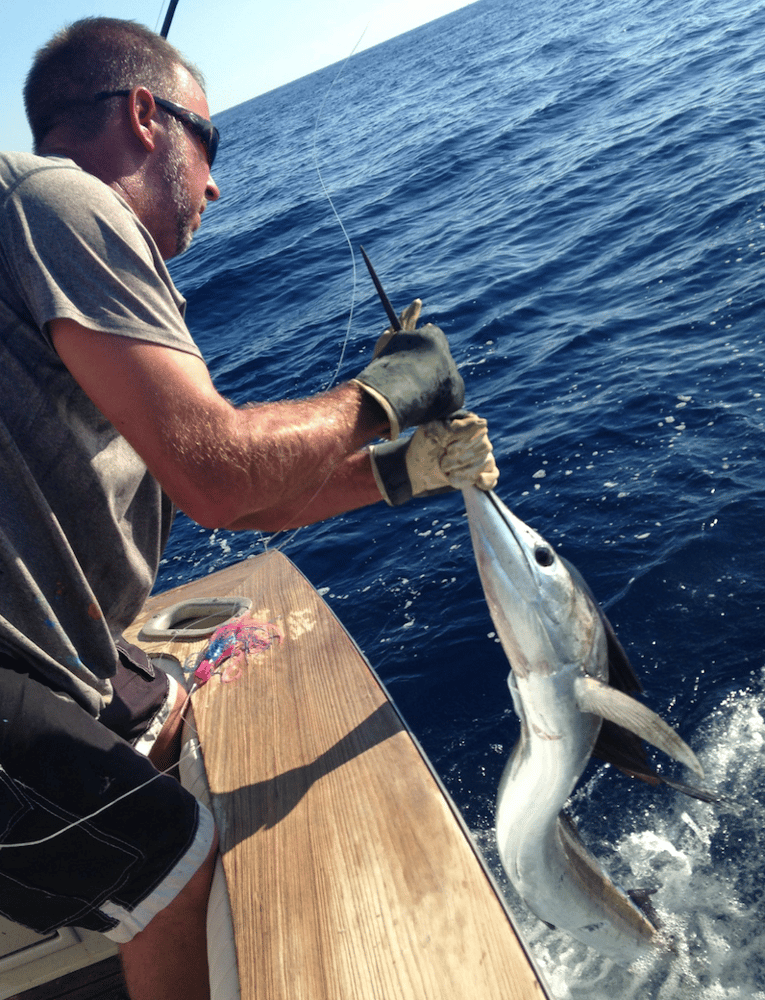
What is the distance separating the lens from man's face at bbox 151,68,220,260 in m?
2.04

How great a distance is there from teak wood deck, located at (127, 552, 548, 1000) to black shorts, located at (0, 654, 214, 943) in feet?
0.98

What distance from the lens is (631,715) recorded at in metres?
2.14

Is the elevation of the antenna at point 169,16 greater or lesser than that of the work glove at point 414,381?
greater

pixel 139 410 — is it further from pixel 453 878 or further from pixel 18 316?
pixel 453 878

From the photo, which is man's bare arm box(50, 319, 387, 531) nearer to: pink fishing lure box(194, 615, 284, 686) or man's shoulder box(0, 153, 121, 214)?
man's shoulder box(0, 153, 121, 214)

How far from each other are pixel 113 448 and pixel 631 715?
1566mm

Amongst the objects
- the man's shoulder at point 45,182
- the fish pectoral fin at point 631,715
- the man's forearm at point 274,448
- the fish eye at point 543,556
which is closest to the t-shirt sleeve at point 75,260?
the man's shoulder at point 45,182

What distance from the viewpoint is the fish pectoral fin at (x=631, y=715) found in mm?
2064

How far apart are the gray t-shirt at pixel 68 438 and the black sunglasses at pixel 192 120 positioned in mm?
367

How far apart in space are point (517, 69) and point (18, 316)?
93.9ft

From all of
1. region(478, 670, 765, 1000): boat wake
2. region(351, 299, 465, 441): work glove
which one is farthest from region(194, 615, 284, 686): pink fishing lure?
region(351, 299, 465, 441): work glove

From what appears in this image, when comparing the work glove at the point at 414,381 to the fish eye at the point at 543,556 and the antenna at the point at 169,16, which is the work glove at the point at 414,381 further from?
the antenna at the point at 169,16

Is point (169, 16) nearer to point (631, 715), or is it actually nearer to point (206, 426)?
point (206, 426)

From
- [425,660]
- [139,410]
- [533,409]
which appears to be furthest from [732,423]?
[139,410]
